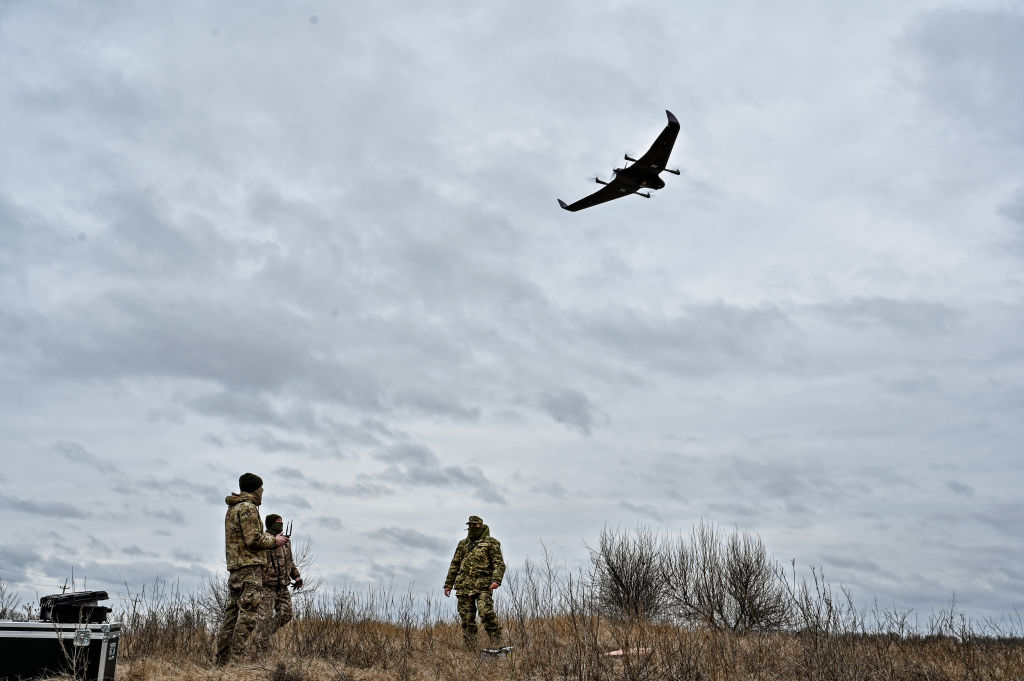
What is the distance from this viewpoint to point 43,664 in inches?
296

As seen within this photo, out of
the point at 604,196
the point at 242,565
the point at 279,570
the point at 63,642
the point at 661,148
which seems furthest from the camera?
the point at 604,196

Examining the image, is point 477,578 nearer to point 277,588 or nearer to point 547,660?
point 547,660

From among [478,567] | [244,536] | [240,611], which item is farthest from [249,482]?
[478,567]

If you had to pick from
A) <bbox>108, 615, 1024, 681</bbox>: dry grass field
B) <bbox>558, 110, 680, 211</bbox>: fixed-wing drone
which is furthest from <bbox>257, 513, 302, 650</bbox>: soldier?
<bbox>558, 110, 680, 211</bbox>: fixed-wing drone

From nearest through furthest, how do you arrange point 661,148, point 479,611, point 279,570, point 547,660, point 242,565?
point 242,565 < point 547,660 < point 279,570 < point 479,611 < point 661,148

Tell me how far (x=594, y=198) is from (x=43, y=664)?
701 inches

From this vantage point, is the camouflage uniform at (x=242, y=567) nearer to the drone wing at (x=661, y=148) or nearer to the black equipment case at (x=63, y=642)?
the black equipment case at (x=63, y=642)

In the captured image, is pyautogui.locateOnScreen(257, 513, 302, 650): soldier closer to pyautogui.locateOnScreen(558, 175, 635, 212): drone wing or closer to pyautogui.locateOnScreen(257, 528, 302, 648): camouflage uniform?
pyautogui.locateOnScreen(257, 528, 302, 648): camouflage uniform

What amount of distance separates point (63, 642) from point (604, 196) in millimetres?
17435

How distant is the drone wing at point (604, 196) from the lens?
2047cm

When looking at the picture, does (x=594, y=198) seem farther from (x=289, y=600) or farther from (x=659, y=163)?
(x=289, y=600)

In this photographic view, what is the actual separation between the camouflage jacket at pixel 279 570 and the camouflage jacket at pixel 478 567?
2424 millimetres

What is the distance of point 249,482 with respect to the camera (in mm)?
9461

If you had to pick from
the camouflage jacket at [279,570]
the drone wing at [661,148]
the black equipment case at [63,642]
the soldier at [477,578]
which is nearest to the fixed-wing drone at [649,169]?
the drone wing at [661,148]
